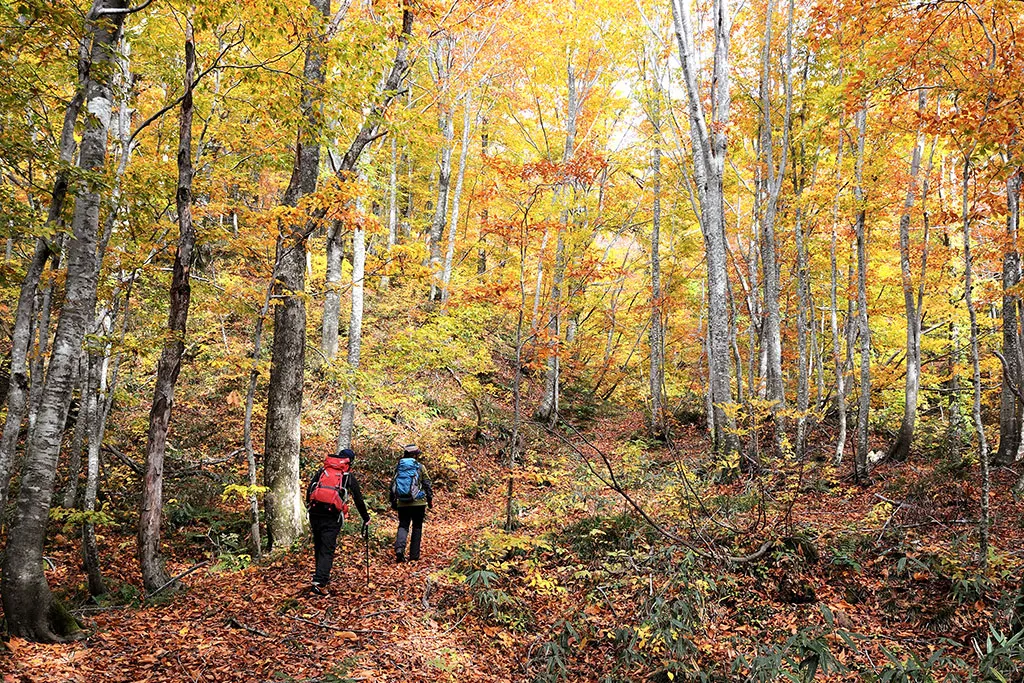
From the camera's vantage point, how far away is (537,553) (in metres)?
7.28

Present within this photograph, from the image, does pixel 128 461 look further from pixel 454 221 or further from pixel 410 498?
pixel 454 221

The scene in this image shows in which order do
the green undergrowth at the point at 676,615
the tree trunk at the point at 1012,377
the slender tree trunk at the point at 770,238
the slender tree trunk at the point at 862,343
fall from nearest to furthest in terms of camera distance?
the green undergrowth at the point at 676,615 → the tree trunk at the point at 1012,377 → the slender tree trunk at the point at 862,343 → the slender tree trunk at the point at 770,238

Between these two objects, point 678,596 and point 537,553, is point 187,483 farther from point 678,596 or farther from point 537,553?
point 678,596

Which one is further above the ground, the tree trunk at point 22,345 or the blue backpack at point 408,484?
the tree trunk at point 22,345

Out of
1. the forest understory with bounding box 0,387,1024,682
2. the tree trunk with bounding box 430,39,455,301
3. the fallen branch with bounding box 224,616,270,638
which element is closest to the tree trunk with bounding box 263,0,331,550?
the forest understory with bounding box 0,387,1024,682

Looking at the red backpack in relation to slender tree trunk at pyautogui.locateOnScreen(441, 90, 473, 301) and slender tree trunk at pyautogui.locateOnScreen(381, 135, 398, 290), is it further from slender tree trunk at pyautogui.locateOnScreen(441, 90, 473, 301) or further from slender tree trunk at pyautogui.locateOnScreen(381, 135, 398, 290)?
slender tree trunk at pyautogui.locateOnScreen(441, 90, 473, 301)

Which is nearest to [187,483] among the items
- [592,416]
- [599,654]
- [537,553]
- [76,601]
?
[76,601]

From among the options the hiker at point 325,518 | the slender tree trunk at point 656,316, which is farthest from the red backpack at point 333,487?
the slender tree trunk at point 656,316

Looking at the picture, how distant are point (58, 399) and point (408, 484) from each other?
394 centimetres

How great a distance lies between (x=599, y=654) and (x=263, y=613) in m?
3.50

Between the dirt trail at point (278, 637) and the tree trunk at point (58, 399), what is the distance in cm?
29

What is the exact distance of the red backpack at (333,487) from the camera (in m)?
6.43

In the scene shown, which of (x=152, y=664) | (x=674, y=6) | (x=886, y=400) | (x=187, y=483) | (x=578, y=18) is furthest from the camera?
(x=578, y=18)

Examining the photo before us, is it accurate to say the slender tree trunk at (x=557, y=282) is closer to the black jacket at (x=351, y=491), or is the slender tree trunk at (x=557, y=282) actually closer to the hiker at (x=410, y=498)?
the hiker at (x=410, y=498)
